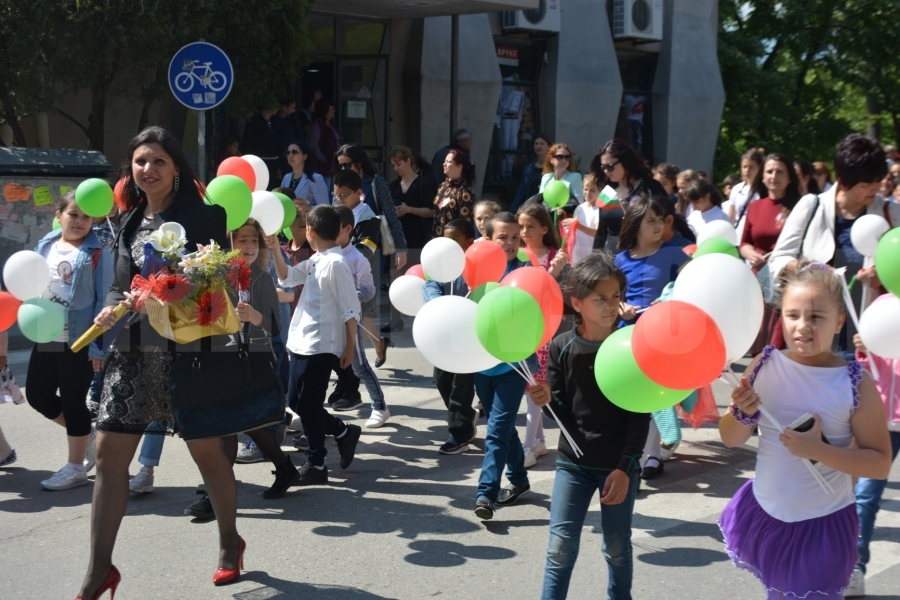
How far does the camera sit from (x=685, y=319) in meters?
3.08

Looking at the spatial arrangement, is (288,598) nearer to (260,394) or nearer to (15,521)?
(260,394)

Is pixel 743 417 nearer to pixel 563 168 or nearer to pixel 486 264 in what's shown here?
pixel 486 264

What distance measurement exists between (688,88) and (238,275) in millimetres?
18835

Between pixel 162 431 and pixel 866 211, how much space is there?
369 centimetres

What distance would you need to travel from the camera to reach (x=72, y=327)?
571cm

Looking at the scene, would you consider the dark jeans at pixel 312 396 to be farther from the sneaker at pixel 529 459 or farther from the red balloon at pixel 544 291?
the red balloon at pixel 544 291

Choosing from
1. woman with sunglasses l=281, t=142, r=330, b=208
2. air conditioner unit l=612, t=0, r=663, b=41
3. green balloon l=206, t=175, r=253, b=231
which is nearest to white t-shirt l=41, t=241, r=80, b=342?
green balloon l=206, t=175, r=253, b=231

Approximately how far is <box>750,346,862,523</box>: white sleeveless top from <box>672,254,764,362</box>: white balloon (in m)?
0.12

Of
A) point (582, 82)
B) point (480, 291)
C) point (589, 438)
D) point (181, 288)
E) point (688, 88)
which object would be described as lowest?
point (589, 438)

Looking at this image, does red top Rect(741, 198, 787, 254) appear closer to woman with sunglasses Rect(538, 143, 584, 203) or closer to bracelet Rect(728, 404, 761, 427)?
woman with sunglasses Rect(538, 143, 584, 203)

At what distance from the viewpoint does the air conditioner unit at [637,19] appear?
64.0 feet

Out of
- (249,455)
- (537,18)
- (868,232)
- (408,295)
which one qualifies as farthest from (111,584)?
(537,18)

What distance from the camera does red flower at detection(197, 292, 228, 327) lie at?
3986mm

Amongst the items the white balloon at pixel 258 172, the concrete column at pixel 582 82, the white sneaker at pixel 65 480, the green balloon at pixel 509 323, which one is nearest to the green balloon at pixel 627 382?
the green balloon at pixel 509 323
